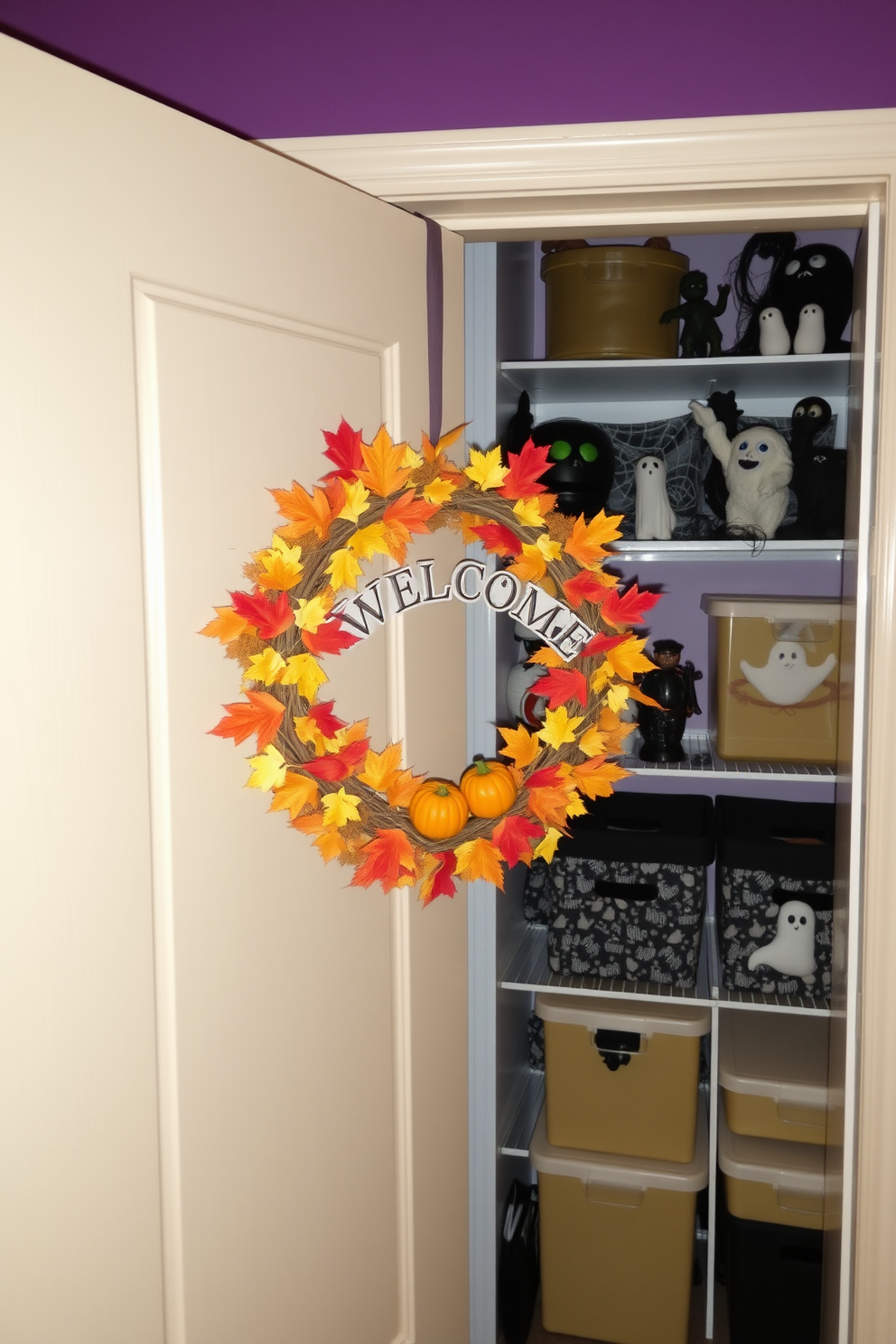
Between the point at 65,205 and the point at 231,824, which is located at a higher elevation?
the point at 65,205

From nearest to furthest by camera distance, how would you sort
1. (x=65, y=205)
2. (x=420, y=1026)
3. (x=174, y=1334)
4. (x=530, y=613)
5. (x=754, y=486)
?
(x=65, y=205)
(x=174, y=1334)
(x=530, y=613)
(x=420, y=1026)
(x=754, y=486)

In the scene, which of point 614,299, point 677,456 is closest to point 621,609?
point 614,299

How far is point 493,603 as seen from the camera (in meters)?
1.19

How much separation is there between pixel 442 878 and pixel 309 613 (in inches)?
14.8

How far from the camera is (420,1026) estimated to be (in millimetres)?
1412

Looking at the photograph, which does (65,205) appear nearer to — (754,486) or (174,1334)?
(174,1334)

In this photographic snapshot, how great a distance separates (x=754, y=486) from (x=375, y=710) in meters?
1.15

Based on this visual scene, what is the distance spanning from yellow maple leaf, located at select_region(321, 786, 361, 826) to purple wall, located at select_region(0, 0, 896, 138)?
0.85 meters

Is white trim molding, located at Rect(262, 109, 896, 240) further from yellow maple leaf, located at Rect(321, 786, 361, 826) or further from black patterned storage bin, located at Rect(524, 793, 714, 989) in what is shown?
black patterned storage bin, located at Rect(524, 793, 714, 989)

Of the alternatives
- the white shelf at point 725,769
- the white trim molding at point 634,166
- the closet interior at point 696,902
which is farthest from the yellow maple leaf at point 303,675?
the white shelf at point 725,769

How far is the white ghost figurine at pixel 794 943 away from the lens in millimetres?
2027

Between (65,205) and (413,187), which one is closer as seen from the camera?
(65,205)

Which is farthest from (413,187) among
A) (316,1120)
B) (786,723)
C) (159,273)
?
(786,723)

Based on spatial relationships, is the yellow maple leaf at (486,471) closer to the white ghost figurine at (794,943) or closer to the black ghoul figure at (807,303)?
the black ghoul figure at (807,303)
